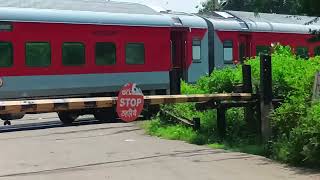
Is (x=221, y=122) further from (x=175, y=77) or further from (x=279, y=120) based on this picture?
(x=175, y=77)

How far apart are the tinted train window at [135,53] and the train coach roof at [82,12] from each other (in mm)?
737

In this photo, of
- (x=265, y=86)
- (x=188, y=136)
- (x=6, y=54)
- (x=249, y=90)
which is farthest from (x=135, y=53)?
(x=265, y=86)

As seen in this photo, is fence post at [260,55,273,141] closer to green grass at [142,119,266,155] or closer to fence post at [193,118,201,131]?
green grass at [142,119,266,155]

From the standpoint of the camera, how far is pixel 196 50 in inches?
911

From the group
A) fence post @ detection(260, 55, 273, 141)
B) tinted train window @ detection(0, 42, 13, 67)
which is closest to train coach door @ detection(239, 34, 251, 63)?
tinted train window @ detection(0, 42, 13, 67)

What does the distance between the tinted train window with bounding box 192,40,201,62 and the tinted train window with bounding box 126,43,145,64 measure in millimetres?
2837

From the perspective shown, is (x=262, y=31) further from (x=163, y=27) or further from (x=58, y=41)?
(x=58, y=41)

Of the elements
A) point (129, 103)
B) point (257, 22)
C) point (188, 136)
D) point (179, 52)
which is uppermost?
point (257, 22)

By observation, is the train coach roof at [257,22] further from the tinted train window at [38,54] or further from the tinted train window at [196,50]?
the tinted train window at [38,54]

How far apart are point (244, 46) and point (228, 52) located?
1.11 metres

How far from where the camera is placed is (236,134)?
12953 mm

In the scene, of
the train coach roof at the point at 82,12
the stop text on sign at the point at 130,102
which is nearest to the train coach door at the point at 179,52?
the train coach roof at the point at 82,12

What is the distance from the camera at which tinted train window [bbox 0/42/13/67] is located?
55.8 feet

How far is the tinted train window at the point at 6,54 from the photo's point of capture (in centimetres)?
1700
